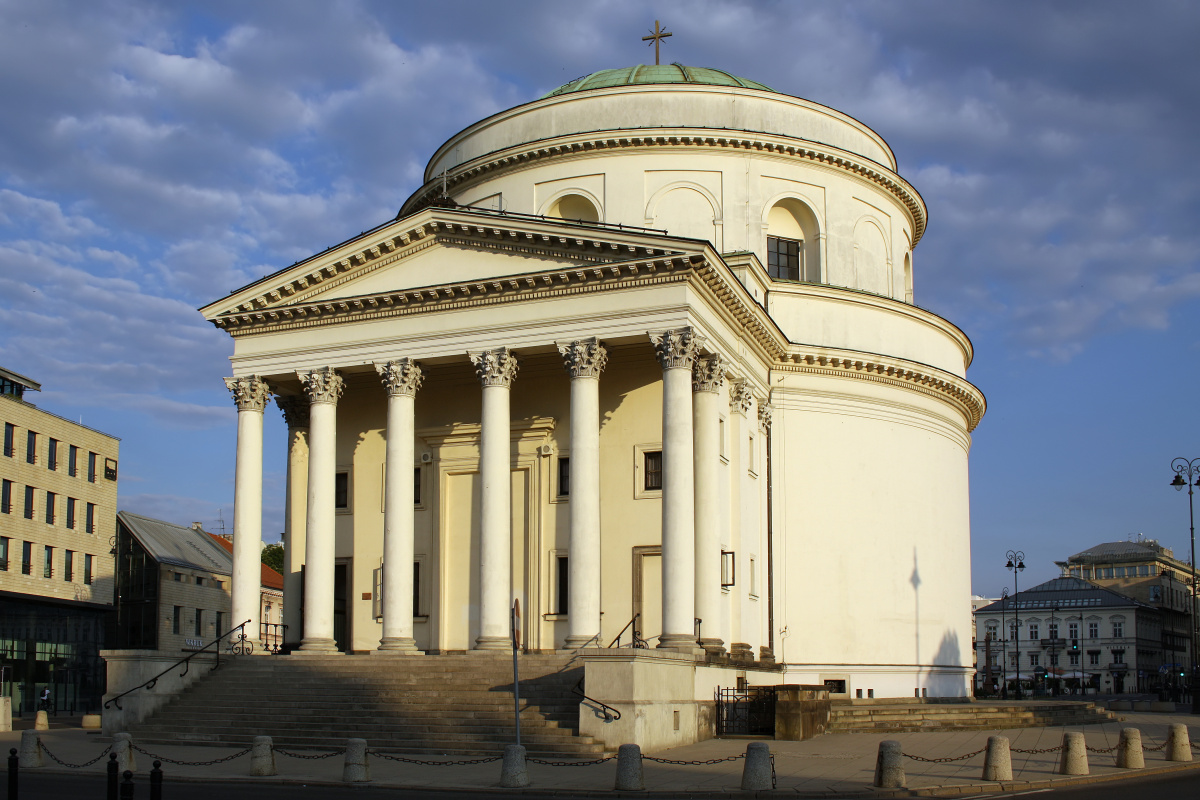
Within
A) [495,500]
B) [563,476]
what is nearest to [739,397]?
[563,476]

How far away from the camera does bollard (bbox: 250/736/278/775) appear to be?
2141 centimetres

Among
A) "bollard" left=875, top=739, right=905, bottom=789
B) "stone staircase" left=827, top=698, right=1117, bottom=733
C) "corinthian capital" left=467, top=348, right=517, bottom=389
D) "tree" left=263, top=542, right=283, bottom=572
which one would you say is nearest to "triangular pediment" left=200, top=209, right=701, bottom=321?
"corinthian capital" left=467, top=348, right=517, bottom=389

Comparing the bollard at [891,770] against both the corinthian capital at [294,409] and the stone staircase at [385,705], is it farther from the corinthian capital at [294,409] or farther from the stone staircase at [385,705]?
the corinthian capital at [294,409]

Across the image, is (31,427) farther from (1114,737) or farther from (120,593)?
(1114,737)

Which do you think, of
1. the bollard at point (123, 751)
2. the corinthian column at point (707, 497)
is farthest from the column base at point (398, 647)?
the bollard at point (123, 751)

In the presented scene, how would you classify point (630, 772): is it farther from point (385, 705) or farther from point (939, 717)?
point (939, 717)

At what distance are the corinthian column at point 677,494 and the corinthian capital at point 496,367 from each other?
397 cm

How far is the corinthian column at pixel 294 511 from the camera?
114ft

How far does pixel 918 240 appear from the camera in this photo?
160 ft

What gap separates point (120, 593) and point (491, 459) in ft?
136

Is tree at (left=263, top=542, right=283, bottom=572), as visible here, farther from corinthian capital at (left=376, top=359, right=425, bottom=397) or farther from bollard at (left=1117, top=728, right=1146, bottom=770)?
bollard at (left=1117, top=728, right=1146, bottom=770)

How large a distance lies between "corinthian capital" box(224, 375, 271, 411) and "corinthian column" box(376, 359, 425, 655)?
3.91 m

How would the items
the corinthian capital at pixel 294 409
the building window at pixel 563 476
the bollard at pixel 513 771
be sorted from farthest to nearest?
the corinthian capital at pixel 294 409 → the building window at pixel 563 476 → the bollard at pixel 513 771

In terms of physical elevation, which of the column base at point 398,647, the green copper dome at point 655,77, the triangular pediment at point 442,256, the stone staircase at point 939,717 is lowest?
the stone staircase at point 939,717
